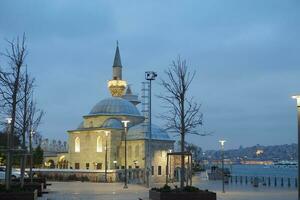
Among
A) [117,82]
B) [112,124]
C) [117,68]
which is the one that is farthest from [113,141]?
[117,68]

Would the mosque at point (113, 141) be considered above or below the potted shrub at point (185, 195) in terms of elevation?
above

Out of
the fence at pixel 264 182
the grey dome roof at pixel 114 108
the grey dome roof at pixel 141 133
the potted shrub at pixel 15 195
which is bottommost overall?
the fence at pixel 264 182

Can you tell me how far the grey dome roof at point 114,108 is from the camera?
351ft

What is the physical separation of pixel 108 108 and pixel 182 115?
78.9m

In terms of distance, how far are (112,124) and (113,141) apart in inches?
131

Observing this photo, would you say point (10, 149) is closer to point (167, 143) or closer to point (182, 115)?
point (182, 115)

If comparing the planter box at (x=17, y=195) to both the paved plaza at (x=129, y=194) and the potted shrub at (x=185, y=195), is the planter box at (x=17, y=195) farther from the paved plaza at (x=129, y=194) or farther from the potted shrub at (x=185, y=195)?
the paved plaza at (x=129, y=194)

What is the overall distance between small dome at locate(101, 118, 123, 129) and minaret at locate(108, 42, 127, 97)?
42.3 feet

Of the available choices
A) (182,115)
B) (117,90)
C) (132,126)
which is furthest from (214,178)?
(182,115)

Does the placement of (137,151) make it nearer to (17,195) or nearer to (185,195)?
(185,195)

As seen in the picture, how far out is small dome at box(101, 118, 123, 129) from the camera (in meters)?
102

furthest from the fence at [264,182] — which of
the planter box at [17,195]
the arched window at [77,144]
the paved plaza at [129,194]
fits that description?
the arched window at [77,144]

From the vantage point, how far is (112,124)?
102312 millimetres

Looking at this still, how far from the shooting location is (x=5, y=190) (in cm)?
2328
